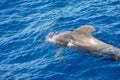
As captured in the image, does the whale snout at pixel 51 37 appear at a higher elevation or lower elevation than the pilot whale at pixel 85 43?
higher

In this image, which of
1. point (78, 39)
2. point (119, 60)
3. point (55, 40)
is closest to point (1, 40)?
point (55, 40)

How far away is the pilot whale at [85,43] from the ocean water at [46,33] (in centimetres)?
25

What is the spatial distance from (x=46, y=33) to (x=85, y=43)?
2926 millimetres

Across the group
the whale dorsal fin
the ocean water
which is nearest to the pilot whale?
the whale dorsal fin

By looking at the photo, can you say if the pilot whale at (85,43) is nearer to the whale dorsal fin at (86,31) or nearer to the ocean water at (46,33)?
the whale dorsal fin at (86,31)

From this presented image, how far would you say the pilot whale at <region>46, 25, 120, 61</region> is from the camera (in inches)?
492

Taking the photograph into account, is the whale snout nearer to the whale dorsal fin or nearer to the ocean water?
the ocean water

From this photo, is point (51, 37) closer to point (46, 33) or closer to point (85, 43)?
point (46, 33)

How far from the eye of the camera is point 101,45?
507 inches

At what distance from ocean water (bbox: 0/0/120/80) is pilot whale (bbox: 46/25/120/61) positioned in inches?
10.0

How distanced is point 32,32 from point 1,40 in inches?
63.5

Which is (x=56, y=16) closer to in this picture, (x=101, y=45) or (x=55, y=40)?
(x=55, y=40)

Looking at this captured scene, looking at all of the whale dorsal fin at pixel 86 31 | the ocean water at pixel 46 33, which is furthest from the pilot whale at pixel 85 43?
the ocean water at pixel 46 33

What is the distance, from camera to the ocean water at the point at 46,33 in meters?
12.5
